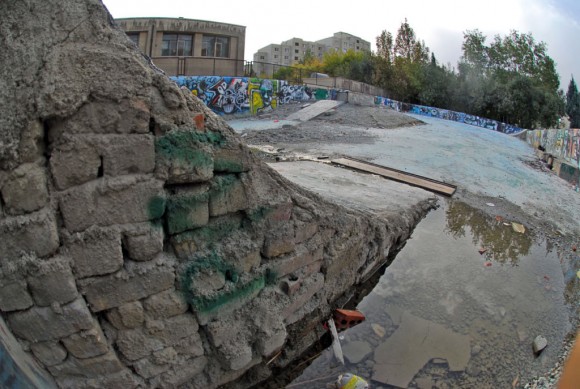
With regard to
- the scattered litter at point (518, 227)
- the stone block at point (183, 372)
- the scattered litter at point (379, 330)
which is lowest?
the scattered litter at point (379, 330)

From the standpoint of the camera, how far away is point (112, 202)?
1.98 metres

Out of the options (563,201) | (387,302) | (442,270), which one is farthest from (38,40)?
(563,201)

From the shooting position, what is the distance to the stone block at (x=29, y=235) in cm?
175

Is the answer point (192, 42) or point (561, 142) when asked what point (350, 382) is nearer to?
point (561, 142)

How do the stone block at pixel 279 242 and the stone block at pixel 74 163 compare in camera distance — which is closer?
the stone block at pixel 74 163

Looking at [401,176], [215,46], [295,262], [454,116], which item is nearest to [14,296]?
[295,262]

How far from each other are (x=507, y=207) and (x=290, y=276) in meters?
5.77

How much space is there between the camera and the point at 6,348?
5.70 ft

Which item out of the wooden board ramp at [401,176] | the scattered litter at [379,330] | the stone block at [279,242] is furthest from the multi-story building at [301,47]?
the stone block at [279,242]

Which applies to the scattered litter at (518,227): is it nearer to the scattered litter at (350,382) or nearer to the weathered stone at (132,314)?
the scattered litter at (350,382)

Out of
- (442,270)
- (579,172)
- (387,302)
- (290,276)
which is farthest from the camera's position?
(579,172)

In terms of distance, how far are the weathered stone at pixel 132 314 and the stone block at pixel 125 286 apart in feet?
0.09

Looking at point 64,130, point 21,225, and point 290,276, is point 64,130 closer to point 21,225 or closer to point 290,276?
point 21,225

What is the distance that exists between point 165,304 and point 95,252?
19.0 inches
